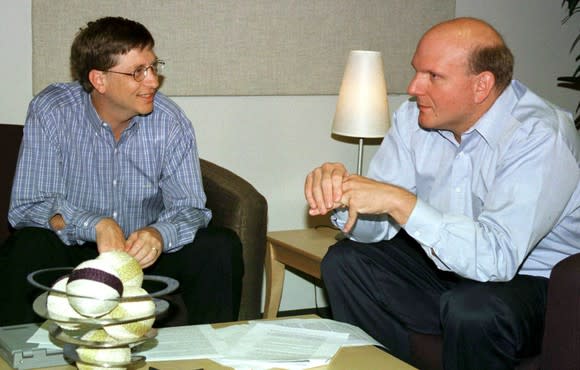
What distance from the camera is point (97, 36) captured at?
2.72 metres

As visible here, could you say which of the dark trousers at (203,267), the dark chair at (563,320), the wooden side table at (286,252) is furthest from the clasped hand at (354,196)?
the wooden side table at (286,252)

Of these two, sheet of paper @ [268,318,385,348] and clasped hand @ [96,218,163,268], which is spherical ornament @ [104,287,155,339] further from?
clasped hand @ [96,218,163,268]

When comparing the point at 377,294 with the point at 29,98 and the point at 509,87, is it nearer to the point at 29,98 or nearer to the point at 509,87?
the point at 509,87

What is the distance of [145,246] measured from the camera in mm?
2506

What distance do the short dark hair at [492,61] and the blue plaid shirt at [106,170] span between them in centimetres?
96

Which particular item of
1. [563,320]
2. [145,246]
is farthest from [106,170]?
[563,320]

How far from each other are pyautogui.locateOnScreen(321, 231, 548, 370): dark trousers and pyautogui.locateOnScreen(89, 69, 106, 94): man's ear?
2.96 ft

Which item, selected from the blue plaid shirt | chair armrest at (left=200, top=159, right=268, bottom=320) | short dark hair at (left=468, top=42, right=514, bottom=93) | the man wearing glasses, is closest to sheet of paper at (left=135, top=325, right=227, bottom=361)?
the man wearing glasses

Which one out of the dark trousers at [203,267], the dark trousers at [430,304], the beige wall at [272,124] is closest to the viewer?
the dark trousers at [430,304]

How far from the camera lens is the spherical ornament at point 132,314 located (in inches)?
61.1

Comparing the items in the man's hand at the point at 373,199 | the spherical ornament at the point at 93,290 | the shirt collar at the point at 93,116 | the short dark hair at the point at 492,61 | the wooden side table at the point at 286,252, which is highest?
the short dark hair at the point at 492,61

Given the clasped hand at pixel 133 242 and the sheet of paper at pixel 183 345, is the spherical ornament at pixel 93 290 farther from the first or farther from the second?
the clasped hand at pixel 133 242

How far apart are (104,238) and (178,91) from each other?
3.53 feet

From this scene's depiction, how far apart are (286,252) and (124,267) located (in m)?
1.85
